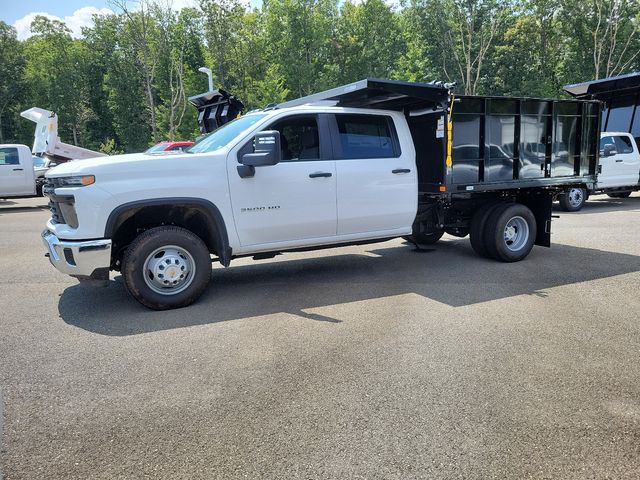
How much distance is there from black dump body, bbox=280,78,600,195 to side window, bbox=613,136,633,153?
7.81 meters

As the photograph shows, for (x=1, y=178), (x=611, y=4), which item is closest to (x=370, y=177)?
(x=1, y=178)

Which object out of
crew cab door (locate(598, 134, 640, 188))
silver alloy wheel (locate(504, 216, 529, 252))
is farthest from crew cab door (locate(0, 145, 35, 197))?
crew cab door (locate(598, 134, 640, 188))

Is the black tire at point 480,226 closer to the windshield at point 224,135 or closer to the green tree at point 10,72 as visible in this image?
the windshield at point 224,135

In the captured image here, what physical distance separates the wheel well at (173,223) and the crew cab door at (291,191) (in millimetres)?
242

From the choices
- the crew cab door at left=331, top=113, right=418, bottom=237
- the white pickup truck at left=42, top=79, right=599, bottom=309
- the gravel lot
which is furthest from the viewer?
the crew cab door at left=331, top=113, right=418, bottom=237

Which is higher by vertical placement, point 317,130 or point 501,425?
point 317,130

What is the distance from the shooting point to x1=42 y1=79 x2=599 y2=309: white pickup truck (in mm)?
5262

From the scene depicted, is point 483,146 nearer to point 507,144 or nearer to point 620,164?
point 507,144

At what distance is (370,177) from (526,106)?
2.80 m

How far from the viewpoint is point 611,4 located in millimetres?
33000

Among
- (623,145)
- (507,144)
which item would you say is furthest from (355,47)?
(507,144)

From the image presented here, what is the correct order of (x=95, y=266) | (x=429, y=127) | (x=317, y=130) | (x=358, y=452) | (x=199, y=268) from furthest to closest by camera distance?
(x=429, y=127)
(x=317, y=130)
(x=199, y=268)
(x=95, y=266)
(x=358, y=452)

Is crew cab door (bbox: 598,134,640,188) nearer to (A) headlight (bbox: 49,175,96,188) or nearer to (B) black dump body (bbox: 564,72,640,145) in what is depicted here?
(B) black dump body (bbox: 564,72,640,145)

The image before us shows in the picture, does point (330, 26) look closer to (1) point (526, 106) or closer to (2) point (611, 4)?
(2) point (611, 4)
